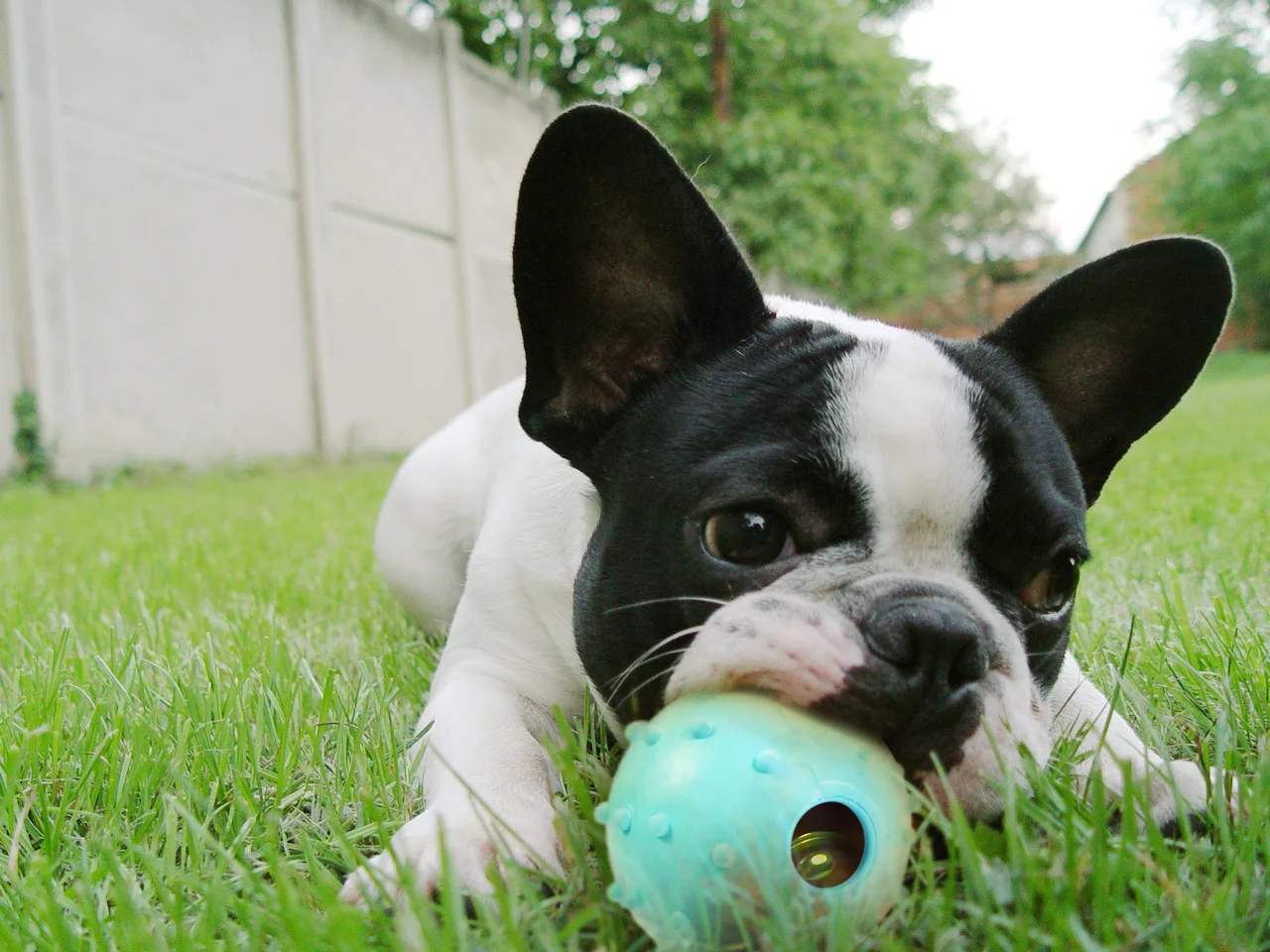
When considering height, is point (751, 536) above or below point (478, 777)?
above

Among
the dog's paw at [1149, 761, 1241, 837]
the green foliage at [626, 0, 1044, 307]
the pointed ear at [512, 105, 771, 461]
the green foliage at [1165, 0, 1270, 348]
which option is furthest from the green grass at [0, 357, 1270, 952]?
the green foliage at [1165, 0, 1270, 348]

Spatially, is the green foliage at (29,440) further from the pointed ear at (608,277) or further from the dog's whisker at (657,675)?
the dog's whisker at (657,675)

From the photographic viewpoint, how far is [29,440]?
7.01 m

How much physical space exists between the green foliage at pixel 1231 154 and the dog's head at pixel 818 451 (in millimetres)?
33570

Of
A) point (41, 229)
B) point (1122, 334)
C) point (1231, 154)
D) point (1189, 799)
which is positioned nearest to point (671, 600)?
point (1189, 799)

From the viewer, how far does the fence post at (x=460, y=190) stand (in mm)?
11875

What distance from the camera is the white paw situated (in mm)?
1272

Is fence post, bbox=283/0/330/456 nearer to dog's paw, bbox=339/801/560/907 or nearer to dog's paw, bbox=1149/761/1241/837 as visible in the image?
dog's paw, bbox=339/801/560/907

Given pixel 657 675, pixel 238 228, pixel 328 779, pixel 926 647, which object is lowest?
pixel 238 228

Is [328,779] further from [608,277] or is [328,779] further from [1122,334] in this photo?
[1122,334]

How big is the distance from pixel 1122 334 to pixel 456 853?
1572 millimetres

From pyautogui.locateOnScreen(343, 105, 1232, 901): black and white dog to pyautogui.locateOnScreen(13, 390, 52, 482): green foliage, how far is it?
19.7ft

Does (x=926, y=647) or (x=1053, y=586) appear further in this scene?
(x=1053, y=586)

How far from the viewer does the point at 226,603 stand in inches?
124
